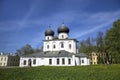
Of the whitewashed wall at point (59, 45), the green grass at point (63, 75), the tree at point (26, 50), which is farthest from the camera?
the tree at point (26, 50)

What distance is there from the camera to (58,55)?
43.5 meters

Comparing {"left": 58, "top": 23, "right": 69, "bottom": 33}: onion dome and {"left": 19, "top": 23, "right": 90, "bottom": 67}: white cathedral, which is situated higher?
{"left": 58, "top": 23, "right": 69, "bottom": 33}: onion dome

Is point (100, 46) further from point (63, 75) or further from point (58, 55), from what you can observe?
point (63, 75)

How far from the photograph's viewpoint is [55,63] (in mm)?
43438

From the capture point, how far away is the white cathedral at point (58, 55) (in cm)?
4275

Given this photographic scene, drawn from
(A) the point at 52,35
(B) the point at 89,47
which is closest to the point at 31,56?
(A) the point at 52,35

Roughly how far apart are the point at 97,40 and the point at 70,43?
30.9 feet

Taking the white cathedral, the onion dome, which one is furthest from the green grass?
the onion dome

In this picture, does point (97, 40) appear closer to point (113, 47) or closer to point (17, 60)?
point (113, 47)

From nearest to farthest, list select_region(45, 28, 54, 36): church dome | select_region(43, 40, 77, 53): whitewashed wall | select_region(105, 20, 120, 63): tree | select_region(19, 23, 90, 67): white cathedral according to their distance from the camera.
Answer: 1. select_region(105, 20, 120, 63): tree
2. select_region(19, 23, 90, 67): white cathedral
3. select_region(43, 40, 77, 53): whitewashed wall
4. select_region(45, 28, 54, 36): church dome

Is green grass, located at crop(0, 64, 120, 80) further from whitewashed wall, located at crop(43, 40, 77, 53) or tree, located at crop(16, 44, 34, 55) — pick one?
tree, located at crop(16, 44, 34, 55)

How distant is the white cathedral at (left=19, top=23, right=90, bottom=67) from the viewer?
4275 cm

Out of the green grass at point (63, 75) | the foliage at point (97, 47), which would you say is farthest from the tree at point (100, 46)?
the green grass at point (63, 75)

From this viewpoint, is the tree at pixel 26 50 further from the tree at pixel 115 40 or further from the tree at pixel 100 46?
the tree at pixel 115 40
